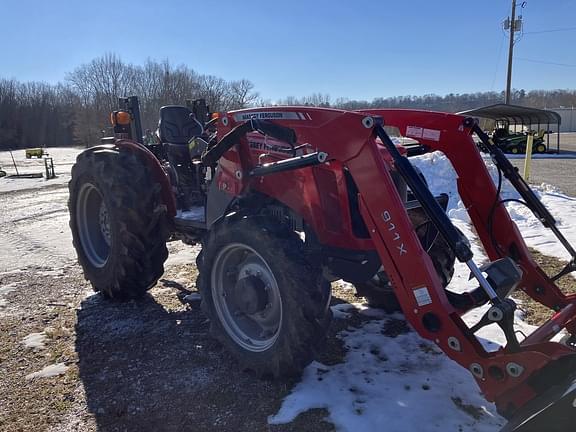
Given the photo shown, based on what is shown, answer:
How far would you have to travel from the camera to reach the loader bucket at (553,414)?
1.96 metres

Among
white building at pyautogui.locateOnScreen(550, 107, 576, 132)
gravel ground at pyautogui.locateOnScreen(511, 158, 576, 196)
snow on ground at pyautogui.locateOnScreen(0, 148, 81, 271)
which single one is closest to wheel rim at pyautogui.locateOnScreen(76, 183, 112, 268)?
snow on ground at pyautogui.locateOnScreen(0, 148, 81, 271)

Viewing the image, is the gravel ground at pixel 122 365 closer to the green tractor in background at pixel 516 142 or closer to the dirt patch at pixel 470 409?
the dirt patch at pixel 470 409

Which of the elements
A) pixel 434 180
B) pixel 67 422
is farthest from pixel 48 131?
pixel 67 422

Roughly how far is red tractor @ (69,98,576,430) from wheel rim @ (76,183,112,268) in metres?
0.60

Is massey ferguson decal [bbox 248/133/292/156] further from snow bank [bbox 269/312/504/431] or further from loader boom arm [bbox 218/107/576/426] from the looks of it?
snow bank [bbox 269/312/504/431]

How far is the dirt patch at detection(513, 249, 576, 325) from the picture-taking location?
168 inches

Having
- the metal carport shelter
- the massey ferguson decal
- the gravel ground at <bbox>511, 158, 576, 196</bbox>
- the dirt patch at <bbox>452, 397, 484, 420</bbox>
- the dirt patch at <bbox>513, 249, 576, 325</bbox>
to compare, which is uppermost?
the metal carport shelter

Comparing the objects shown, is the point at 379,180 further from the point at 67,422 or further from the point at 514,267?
the point at 67,422

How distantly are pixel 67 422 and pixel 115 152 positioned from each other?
2.63 meters

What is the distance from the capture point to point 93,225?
5418 millimetres

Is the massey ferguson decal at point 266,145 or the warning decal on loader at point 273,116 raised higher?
the warning decal on loader at point 273,116

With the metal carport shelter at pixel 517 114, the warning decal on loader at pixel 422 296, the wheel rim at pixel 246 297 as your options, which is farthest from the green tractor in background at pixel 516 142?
the warning decal on loader at pixel 422 296

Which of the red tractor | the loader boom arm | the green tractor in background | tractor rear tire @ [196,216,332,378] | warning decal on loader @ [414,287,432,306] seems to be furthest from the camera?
the green tractor in background

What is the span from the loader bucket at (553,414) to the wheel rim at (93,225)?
439 centimetres
